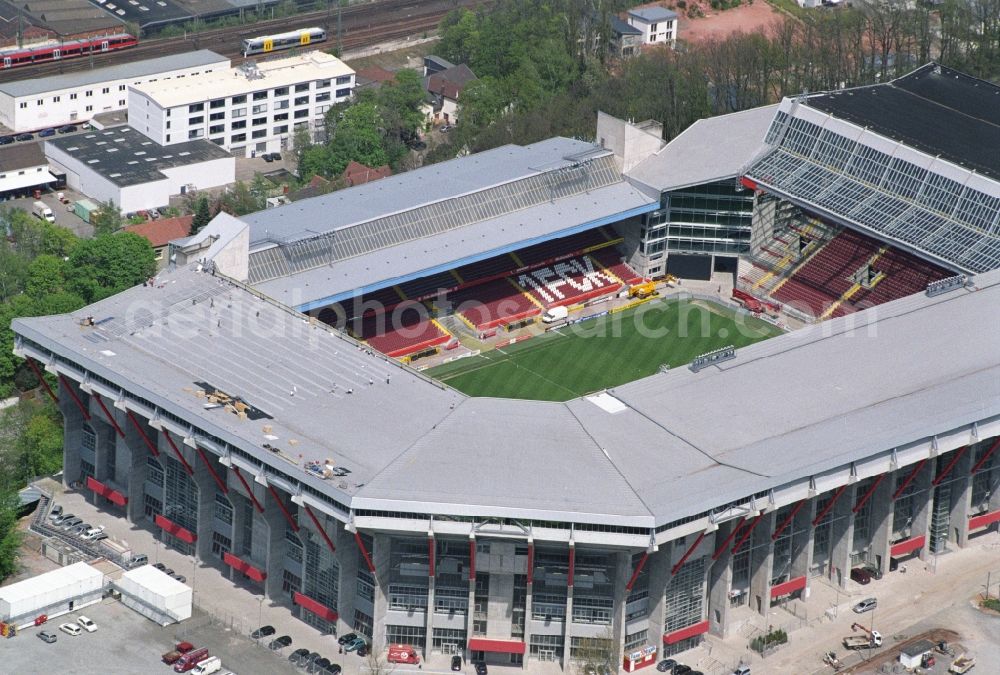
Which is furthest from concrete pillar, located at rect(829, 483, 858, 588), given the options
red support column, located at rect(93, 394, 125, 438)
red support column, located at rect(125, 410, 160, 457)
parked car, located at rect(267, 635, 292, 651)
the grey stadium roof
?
red support column, located at rect(93, 394, 125, 438)

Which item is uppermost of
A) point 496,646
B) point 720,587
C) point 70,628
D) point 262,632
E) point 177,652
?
point 720,587

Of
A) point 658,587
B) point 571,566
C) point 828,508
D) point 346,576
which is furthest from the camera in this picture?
point 828,508

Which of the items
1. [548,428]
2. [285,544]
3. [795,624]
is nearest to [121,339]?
[285,544]

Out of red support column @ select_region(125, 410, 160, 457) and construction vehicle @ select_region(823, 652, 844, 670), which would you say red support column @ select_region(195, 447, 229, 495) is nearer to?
red support column @ select_region(125, 410, 160, 457)

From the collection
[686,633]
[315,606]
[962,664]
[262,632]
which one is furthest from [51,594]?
[962,664]

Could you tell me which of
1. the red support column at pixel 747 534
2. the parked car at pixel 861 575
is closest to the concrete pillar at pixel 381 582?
the red support column at pixel 747 534

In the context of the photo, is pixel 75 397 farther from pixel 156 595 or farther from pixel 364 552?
pixel 364 552

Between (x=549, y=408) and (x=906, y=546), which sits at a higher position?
(x=549, y=408)
